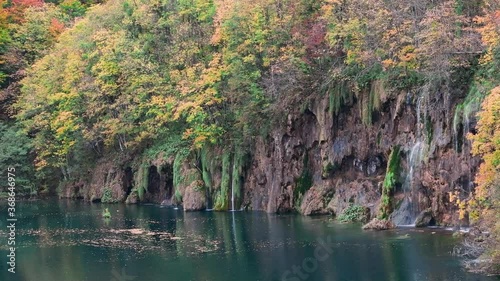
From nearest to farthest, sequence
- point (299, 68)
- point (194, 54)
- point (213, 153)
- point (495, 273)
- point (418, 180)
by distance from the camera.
Answer: point (495, 273) → point (418, 180) → point (299, 68) → point (213, 153) → point (194, 54)

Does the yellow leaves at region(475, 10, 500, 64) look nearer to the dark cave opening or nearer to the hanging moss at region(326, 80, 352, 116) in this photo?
the hanging moss at region(326, 80, 352, 116)

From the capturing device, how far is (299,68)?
47031 millimetres

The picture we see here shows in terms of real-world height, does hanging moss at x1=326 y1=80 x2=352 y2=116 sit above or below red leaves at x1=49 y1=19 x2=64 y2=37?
below

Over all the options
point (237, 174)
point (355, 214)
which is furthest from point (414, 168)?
point (237, 174)

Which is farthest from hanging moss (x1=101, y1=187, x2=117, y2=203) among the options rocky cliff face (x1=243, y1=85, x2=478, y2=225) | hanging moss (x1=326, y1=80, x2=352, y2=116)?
hanging moss (x1=326, y1=80, x2=352, y2=116)

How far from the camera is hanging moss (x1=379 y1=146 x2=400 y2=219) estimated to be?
38625mm

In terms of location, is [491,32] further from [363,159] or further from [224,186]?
[224,186]

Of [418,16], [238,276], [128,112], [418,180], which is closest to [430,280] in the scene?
[238,276]

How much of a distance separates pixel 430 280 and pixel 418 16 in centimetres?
1904

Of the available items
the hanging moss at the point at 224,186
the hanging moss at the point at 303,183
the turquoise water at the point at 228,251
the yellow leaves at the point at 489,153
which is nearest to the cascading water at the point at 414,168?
the turquoise water at the point at 228,251

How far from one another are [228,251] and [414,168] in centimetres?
1145

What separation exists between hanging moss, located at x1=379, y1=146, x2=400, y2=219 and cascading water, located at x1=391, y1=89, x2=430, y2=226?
0.48 m

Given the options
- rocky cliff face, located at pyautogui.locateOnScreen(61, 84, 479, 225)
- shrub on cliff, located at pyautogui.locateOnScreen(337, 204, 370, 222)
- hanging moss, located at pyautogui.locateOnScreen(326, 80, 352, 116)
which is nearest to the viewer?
rocky cliff face, located at pyautogui.locateOnScreen(61, 84, 479, 225)

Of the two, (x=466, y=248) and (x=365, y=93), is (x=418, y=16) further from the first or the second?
(x=466, y=248)
